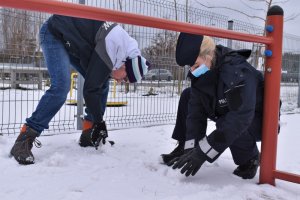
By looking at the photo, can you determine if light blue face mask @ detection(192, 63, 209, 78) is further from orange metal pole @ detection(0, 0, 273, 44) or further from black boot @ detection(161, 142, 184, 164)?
black boot @ detection(161, 142, 184, 164)

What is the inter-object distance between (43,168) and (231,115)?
3.28 ft

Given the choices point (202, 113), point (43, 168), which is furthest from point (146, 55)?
point (43, 168)

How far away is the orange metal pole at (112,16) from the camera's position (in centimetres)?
105

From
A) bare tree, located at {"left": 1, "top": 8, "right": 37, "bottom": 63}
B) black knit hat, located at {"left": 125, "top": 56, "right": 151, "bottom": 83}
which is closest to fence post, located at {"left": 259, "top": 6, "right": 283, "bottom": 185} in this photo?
black knit hat, located at {"left": 125, "top": 56, "right": 151, "bottom": 83}

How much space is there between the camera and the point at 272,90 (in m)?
1.73

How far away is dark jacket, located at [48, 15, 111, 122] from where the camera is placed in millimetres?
2139

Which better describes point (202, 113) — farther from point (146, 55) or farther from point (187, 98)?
point (146, 55)

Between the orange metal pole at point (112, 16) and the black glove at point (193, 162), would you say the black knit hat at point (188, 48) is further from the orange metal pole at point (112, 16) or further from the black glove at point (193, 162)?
the black glove at point (193, 162)

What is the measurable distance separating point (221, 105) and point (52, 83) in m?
1.03

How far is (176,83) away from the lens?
4.91 meters

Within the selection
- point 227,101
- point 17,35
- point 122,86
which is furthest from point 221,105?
point 122,86

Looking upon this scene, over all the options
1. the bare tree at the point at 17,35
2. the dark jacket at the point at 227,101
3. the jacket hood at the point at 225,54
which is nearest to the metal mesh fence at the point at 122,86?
the bare tree at the point at 17,35

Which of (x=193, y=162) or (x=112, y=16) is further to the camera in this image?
(x=193, y=162)

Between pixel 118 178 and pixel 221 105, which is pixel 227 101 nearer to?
pixel 221 105
